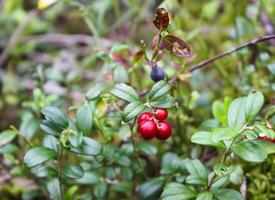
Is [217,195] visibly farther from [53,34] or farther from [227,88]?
[53,34]

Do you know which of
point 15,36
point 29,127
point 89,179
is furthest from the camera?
point 15,36

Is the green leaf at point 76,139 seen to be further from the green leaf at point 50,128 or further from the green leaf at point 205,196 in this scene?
the green leaf at point 205,196

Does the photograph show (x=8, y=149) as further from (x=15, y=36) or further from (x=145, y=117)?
(x=15, y=36)

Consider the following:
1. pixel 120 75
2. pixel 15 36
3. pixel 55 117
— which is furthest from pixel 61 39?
pixel 55 117

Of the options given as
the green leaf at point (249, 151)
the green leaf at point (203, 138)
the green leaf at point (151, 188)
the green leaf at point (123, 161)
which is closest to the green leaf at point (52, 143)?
the green leaf at point (123, 161)

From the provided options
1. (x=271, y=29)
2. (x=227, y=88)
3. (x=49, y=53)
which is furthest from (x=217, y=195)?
(x=49, y=53)

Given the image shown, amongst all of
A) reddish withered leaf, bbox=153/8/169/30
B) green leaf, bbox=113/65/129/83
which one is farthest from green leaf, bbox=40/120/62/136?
reddish withered leaf, bbox=153/8/169/30
